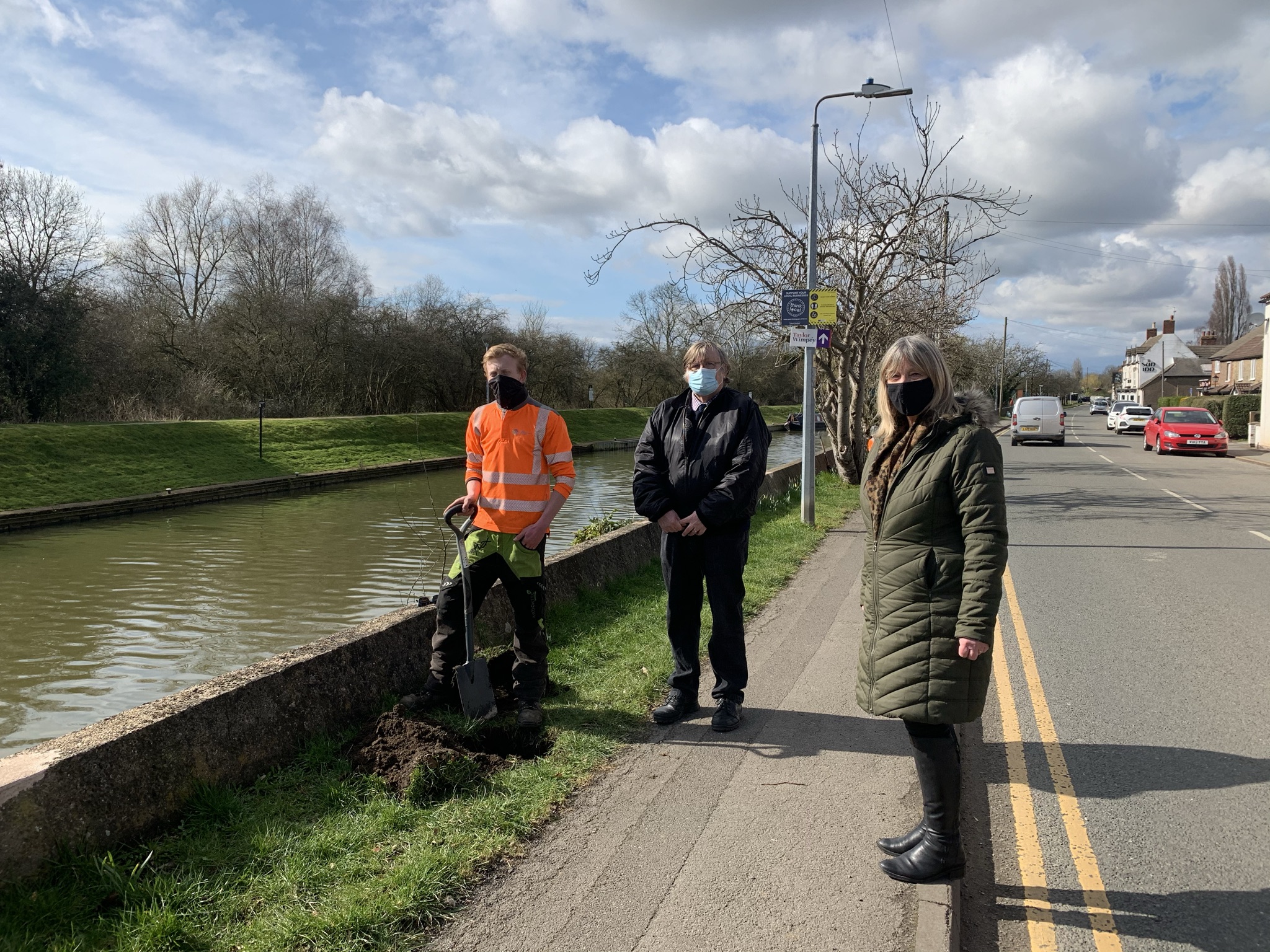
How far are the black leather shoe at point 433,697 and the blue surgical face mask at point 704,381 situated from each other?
2181 mm

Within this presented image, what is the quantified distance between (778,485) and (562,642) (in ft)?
37.0

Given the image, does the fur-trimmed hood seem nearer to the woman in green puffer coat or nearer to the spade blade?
the woman in green puffer coat

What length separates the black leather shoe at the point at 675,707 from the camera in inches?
194

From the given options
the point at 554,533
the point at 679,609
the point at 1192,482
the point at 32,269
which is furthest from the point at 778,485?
the point at 32,269

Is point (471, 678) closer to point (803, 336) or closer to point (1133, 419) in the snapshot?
point (803, 336)

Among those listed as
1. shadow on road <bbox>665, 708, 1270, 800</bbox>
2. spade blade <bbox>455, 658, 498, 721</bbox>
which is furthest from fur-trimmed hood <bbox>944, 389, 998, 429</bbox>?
spade blade <bbox>455, 658, 498, 721</bbox>

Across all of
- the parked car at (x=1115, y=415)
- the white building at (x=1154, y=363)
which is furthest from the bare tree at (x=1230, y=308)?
the parked car at (x=1115, y=415)

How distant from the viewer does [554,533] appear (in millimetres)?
14133

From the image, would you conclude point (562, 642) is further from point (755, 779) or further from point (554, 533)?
point (554, 533)

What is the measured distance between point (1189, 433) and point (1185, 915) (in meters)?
32.3

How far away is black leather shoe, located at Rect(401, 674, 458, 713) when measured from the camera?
15.8ft

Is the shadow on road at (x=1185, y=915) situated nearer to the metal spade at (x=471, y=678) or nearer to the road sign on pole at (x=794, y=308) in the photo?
the metal spade at (x=471, y=678)

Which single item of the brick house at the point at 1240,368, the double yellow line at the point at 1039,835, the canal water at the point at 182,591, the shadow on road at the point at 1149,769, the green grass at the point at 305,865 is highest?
the brick house at the point at 1240,368

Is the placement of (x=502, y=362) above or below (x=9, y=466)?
above
